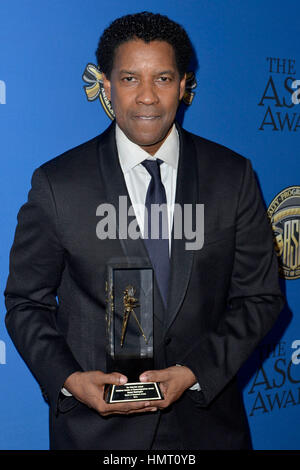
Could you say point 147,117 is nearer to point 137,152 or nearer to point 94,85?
point 137,152

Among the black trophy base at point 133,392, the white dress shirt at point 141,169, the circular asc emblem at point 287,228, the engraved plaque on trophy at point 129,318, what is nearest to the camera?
the black trophy base at point 133,392

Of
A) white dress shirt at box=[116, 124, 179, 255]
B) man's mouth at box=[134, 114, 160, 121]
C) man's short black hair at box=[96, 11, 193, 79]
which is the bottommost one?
white dress shirt at box=[116, 124, 179, 255]

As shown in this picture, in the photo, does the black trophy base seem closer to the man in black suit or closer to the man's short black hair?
the man in black suit

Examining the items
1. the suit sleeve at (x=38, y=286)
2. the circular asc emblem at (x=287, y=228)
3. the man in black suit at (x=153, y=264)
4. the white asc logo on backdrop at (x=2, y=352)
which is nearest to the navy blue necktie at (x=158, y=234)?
the man in black suit at (x=153, y=264)

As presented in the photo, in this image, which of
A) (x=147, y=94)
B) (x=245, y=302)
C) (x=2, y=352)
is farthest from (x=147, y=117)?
(x=2, y=352)

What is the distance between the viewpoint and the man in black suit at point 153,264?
50.4 inches

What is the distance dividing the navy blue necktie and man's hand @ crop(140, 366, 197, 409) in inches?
6.9

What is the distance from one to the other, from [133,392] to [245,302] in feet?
1.39

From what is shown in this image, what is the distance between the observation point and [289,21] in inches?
84.0

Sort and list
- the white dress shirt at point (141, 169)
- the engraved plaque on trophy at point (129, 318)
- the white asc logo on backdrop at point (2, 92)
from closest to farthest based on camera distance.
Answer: the engraved plaque on trophy at point (129, 318), the white dress shirt at point (141, 169), the white asc logo on backdrop at point (2, 92)

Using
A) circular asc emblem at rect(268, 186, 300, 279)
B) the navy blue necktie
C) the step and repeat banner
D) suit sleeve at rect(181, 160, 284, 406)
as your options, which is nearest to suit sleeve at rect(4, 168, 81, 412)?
the navy blue necktie

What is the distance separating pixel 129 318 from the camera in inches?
50.0

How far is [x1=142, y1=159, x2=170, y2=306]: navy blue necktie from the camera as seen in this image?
4.24 ft

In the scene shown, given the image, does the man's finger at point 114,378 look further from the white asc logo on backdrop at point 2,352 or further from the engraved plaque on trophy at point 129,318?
the white asc logo on backdrop at point 2,352
